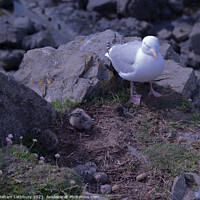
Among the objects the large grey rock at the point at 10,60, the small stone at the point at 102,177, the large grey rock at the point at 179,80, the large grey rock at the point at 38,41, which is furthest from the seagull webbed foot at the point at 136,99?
the large grey rock at the point at 38,41

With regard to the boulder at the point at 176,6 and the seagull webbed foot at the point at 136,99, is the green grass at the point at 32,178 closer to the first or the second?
the seagull webbed foot at the point at 136,99

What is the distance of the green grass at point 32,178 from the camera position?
3.31 m

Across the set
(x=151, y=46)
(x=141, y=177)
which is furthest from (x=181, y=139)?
(x=151, y=46)

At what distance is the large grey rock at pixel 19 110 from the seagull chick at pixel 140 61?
1586 millimetres

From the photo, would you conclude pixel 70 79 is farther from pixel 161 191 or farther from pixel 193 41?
pixel 193 41

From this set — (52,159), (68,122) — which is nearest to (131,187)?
(52,159)

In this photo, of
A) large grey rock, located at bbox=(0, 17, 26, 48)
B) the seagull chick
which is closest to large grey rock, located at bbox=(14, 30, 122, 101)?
the seagull chick

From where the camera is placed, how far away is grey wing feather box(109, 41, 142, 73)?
5.57 meters

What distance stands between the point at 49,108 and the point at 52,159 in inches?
33.3

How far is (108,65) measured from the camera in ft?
20.8

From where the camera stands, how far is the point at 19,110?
174 inches

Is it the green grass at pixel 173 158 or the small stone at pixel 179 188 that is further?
the green grass at pixel 173 158

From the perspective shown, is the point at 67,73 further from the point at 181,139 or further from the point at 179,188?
the point at 179,188

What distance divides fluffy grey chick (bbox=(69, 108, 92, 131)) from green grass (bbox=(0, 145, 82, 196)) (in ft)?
3.83
